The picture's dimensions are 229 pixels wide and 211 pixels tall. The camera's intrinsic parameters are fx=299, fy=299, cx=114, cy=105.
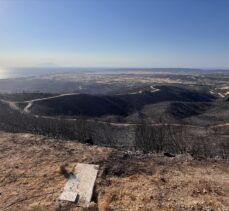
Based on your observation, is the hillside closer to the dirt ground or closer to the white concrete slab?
the dirt ground

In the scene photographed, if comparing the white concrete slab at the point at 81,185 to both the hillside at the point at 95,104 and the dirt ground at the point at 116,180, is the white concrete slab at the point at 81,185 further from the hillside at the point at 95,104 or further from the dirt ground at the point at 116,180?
the hillside at the point at 95,104

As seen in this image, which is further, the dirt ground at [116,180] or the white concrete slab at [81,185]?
the white concrete slab at [81,185]

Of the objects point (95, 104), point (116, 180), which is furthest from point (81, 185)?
Answer: point (95, 104)

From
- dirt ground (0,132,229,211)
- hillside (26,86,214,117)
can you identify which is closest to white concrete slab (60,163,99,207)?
dirt ground (0,132,229,211)

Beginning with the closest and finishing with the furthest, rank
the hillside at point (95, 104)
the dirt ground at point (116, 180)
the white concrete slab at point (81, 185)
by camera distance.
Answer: the dirt ground at point (116, 180), the white concrete slab at point (81, 185), the hillside at point (95, 104)

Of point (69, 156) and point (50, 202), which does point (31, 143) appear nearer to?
point (69, 156)

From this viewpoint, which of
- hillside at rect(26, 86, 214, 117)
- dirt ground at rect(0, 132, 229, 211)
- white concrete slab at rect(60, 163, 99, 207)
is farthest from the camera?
hillside at rect(26, 86, 214, 117)

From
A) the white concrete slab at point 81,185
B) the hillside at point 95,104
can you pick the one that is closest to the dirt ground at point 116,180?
the white concrete slab at point 81,185

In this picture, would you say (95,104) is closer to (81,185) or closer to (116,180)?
(116,180)


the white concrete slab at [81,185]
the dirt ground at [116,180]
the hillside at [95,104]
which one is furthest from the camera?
the hillside at [95,104]
